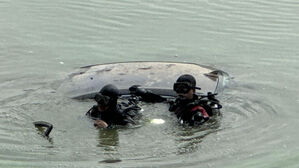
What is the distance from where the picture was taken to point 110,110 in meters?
8.01

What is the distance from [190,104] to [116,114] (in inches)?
36.5

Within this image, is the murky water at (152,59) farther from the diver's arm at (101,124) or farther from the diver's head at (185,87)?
the diver's head at (185,87)

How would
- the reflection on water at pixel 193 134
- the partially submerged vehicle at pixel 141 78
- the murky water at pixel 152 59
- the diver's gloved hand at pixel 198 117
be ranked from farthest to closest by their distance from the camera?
1. the partially submerged vehicle at pixel 141 78
2. the diver's gloved hand at pixel 198 117
3. the reflection on water at pixel 193 134
4. the murky water at pixel 152 59

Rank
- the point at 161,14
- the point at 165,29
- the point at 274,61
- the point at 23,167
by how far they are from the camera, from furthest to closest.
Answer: the point at 161,14 < the point at 165,29 < the point at 274,61 < the point at 23,167

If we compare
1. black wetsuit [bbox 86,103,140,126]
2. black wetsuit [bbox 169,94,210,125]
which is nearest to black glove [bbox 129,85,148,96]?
black wetsuit [bbox 86,103,140,126]

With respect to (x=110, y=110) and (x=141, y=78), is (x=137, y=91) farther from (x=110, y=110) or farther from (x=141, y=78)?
(x=110, y=110)

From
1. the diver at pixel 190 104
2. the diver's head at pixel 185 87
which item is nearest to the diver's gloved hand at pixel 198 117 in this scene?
the diver at pixel 190 104

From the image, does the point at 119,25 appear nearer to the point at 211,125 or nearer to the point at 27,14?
the point at 27,14

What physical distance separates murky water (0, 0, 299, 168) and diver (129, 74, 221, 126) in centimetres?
15

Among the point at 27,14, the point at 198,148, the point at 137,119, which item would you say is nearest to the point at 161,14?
the point at 27,14

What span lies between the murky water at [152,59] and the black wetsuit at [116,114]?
0.13 m

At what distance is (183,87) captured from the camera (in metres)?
8.23

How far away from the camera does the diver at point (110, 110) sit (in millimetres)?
7828

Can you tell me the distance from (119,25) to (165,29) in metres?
0.92
